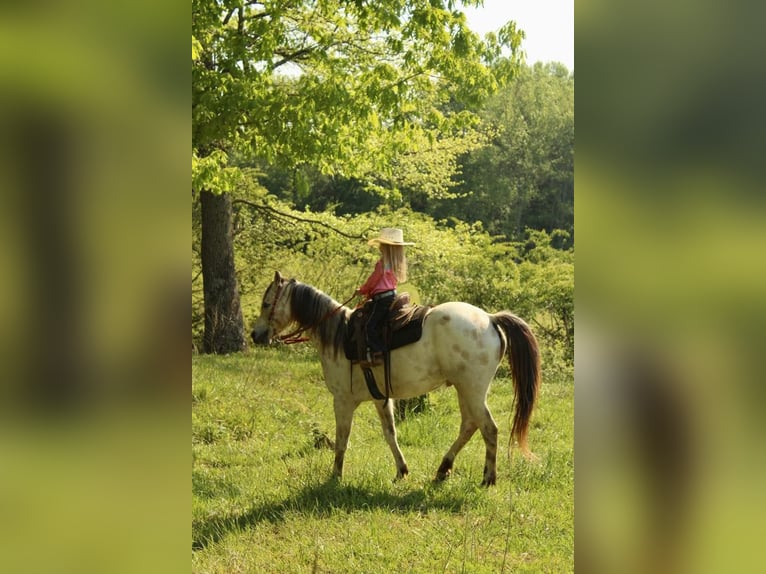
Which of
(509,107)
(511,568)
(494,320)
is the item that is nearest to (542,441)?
(494,320)

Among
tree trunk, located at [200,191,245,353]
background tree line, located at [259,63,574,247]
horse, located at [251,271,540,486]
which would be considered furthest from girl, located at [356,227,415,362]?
background tree line, located at [259,63,574,247]

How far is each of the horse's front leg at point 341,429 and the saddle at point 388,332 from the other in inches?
9.2

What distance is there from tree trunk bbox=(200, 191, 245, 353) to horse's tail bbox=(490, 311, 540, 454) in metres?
7.25

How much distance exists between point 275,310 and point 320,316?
39 cm

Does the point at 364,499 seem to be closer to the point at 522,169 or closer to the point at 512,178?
the point at 512,178

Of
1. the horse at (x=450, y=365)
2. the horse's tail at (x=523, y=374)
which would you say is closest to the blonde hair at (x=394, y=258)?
the horse at (x=450, y=365)

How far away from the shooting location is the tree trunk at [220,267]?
1151cm

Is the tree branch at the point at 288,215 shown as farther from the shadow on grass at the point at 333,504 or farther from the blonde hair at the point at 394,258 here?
the shadow on grass at the point at 333,504

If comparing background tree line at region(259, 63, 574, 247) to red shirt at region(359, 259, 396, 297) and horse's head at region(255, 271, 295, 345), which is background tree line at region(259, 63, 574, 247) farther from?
red shirt at region(359, 259, 396, 297)

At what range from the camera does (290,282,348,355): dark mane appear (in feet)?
17.4
